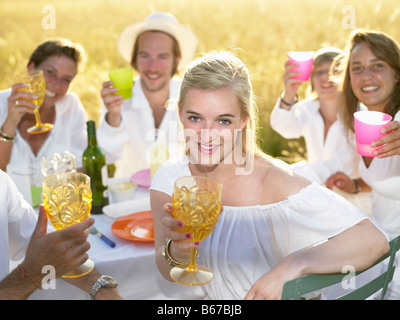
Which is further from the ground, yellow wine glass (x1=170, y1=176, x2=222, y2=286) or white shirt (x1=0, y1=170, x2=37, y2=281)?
yellow wine glass (x1=170, y1=176, x2=222, y2=286)

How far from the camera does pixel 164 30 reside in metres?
3.96

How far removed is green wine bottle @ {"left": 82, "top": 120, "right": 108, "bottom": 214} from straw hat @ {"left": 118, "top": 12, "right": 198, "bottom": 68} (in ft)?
5.37

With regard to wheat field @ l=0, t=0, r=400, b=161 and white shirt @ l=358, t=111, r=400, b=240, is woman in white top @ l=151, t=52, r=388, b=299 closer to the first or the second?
white shirt @ l=358, t=111, r=400, b=240

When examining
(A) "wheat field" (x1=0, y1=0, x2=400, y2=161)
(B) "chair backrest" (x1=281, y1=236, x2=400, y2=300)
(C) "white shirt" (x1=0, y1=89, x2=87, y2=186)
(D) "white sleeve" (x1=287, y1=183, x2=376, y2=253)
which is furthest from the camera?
(A) "wheat field" (x1=0, y1=0, x2=400, y2=161)

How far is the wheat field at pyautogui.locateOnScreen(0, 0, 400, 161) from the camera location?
6.42 metres

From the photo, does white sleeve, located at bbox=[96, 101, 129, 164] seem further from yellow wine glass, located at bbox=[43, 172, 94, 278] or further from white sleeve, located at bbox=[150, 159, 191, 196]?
yellow wine glass, located at bbox=[43, 172, 94, 278]

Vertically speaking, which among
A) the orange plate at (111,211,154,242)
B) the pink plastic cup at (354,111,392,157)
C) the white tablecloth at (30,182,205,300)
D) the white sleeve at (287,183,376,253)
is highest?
the pink plastic cup at (354,111,392,157)

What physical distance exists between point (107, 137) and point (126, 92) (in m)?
0.40

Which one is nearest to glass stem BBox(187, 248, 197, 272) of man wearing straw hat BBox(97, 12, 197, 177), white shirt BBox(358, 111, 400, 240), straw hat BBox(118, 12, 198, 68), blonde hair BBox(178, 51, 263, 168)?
blonde hair BBox(178, 51, 263, 168)

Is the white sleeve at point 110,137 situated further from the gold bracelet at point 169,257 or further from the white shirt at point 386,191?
the white shirt at point 386,191

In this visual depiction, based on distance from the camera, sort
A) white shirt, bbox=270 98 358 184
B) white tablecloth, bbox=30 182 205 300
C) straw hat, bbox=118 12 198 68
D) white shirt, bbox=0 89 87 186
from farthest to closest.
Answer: straw hat, bbox=118 12 198 68 → white shirt, bbox=270 98 358 184 → white shirt, bbox=0 89 87 186 → white tablecloth, bbox=30 182 205 300

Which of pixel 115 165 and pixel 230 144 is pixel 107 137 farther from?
pixel 230 144

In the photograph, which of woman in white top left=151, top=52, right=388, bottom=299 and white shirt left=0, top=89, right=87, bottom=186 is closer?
woman in white top left=151, top=52, right=388, bottom=299

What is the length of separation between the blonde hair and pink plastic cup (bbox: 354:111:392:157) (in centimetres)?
57
